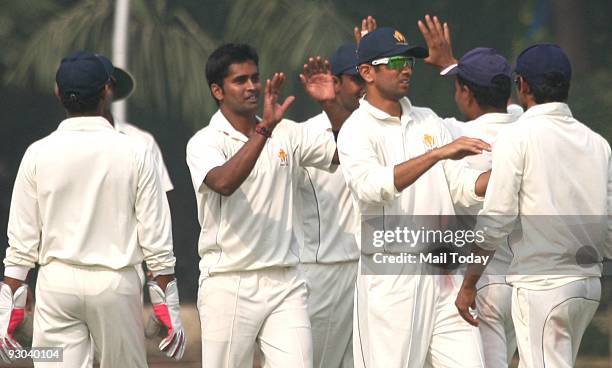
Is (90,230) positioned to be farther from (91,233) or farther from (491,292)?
(491,292)

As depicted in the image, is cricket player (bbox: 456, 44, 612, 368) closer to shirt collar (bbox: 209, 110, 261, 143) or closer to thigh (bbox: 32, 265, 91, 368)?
shirt collar (bbox: 209, 110, 261, 143)

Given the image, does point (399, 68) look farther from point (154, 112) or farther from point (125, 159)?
point (154, 112)

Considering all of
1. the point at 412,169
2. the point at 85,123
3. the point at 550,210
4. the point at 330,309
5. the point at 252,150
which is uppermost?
the point at 85,123

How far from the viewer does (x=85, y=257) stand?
21.1 ft

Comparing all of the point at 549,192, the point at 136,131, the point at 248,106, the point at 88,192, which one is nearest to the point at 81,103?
the point at 88,192

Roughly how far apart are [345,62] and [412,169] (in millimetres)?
1813

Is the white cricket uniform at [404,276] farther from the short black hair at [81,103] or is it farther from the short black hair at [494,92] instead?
the short black hair at [81,103]

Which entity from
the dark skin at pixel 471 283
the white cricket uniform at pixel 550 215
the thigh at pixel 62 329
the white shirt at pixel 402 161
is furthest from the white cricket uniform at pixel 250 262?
the white cricket uniform at pixel 550 215

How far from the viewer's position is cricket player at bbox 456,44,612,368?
609 centimetres

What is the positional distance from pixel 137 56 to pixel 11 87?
Result: 974 millimetres

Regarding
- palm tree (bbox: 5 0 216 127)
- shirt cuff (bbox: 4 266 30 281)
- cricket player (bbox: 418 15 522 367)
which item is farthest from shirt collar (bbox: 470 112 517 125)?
palm tree (bbox: 5 0 216 127)

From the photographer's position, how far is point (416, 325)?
6266mm

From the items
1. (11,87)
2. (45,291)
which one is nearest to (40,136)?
(11,87)

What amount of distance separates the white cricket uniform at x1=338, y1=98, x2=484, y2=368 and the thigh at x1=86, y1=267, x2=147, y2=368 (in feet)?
3.46
